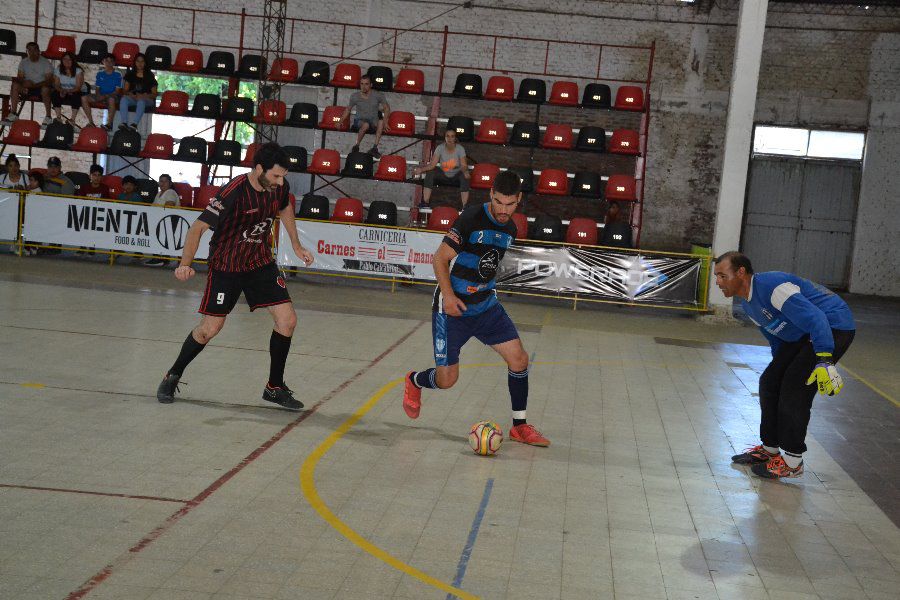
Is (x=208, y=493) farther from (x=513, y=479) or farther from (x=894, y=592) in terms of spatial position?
(x=894, y=592)

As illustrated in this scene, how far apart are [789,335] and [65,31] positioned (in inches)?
861

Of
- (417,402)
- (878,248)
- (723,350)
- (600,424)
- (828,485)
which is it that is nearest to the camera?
(828,485)

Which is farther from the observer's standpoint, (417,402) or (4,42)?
(4,42)

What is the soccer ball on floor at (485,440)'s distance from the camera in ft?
21.9

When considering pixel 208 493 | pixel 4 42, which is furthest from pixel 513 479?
pixel 4 42

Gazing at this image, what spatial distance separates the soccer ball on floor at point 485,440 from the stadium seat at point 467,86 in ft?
50.1

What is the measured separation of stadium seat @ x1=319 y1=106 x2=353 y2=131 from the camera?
2027 centimetres

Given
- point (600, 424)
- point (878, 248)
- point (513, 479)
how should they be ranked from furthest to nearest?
point (878, 248)
point (600, 424)
point (513, 479)

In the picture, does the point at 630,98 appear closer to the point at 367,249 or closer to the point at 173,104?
the point at 367,249

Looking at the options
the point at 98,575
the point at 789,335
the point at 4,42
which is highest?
the point at 4,42

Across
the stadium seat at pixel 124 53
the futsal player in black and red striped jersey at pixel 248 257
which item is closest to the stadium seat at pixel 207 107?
the stadium seat at pixel 124 53

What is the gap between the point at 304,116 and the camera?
20.5 meters

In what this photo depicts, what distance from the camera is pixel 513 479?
20.3 ft

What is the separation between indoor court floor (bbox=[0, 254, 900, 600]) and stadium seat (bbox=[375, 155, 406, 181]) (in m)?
9.27
